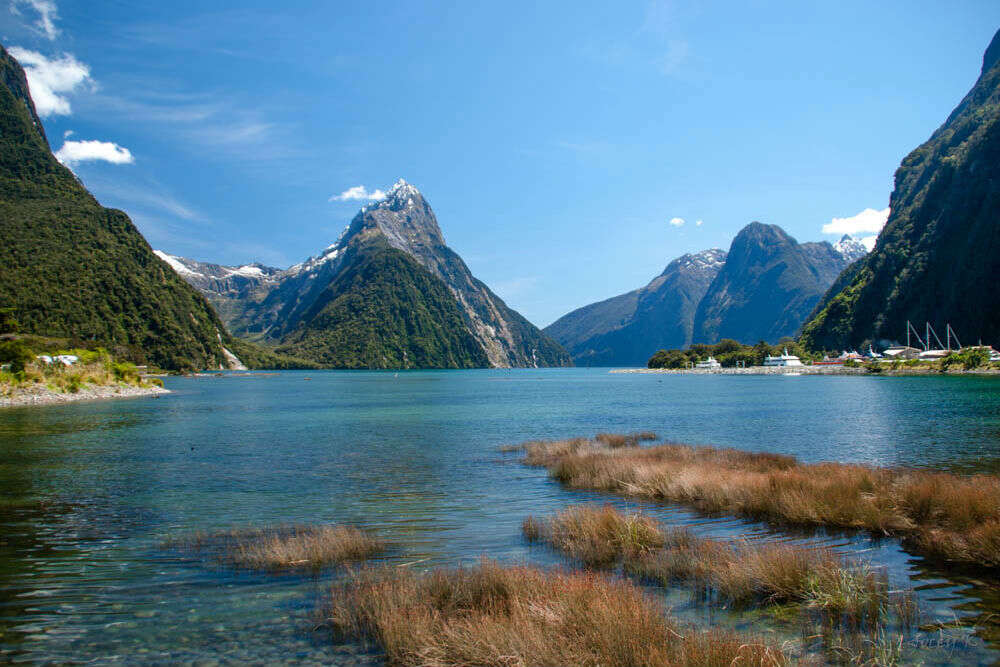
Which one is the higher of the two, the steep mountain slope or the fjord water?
the steep mountain slope

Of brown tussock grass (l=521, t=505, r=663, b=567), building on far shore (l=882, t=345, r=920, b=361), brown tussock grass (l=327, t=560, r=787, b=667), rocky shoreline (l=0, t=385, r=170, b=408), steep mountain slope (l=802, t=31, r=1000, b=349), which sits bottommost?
rocky shoreline (l=0, t=385, r=170, b=408)

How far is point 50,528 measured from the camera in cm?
1720

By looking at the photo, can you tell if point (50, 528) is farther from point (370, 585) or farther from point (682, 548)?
point (682, 548)

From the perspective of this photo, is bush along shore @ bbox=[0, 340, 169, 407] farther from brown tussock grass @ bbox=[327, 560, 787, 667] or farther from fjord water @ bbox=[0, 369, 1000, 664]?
brown tussock grass @ bbox=[327, 560, 787, 667]

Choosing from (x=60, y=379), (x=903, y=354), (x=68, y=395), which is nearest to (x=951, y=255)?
(x=903, y=354)

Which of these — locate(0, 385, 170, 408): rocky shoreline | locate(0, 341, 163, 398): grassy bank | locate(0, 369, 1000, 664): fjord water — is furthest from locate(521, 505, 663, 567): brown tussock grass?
locate(0, 341, 163, 398): grassy bank

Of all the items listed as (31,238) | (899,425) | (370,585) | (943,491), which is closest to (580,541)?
(370,585)

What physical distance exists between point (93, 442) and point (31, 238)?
8348 inches

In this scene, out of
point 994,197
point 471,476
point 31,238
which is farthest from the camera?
point 31,238

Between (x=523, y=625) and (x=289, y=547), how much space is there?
26.8 ft

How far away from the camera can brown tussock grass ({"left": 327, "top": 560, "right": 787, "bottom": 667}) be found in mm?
7422

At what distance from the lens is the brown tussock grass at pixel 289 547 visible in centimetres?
1357

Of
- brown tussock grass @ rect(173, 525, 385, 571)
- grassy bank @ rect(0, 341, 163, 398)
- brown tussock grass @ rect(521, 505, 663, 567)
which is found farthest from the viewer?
grassy bank @ rect(0, 341, 163, 398)

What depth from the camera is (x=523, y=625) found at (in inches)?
326
